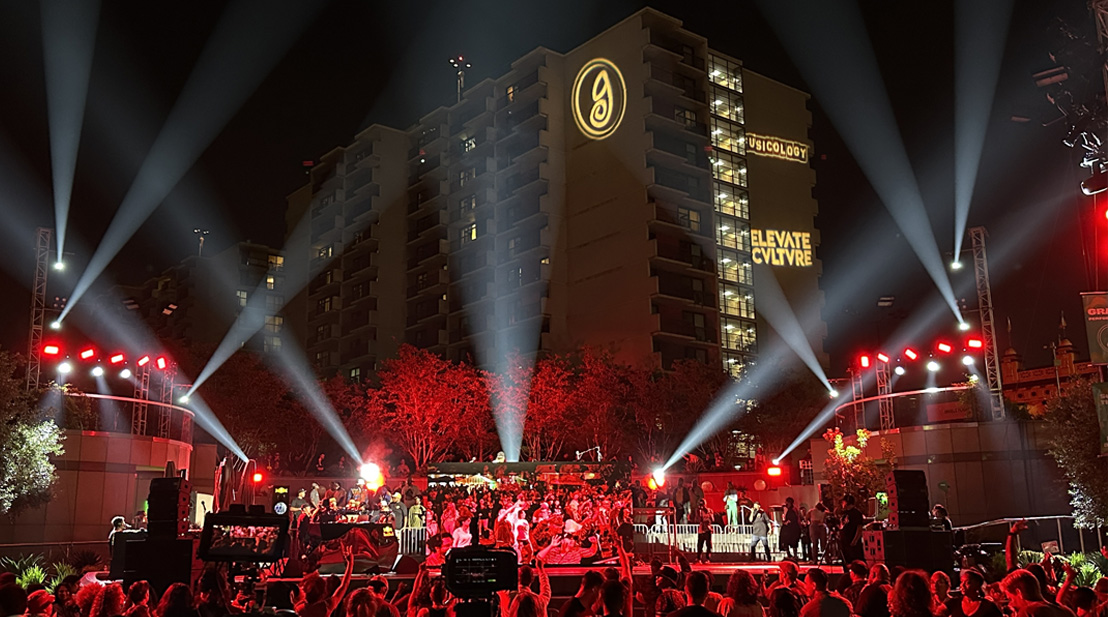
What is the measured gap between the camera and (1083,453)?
19234 millimetres

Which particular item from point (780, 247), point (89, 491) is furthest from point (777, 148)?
point (89, 491)

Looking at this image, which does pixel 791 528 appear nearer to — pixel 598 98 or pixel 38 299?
pixel 38 299

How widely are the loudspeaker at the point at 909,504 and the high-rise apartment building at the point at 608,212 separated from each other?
38.7 metres

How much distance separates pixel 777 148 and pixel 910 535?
179ft

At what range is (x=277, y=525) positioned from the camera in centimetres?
955

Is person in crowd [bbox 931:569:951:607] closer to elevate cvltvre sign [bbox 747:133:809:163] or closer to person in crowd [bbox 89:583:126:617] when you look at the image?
person in crowd [bbox 89:583:126:617]

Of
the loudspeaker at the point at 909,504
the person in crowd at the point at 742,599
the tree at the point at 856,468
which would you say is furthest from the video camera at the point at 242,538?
the tree at the point at 856,468

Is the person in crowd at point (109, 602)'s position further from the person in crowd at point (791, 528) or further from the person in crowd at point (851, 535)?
the person in crowd at point (791, 528)

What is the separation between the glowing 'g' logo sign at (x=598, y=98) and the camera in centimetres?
5625

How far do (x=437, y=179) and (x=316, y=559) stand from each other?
5312 centimetres

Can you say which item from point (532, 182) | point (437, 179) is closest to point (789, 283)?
point (532, 182)

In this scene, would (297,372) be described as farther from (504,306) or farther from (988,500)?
(988,500)

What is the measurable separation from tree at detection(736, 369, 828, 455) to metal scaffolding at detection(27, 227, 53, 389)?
30.9 m

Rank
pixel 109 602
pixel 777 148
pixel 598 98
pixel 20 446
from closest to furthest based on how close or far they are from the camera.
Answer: pixel 109 602 → pixel 20 446 → pixel 598 98 → pixel 777 148
